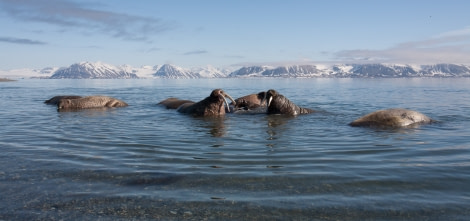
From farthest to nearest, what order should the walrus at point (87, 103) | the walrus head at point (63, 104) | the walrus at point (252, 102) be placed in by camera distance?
the walrus at point (87, 103), the walrus head at point (63, 104), the walrus at point (252, 102)

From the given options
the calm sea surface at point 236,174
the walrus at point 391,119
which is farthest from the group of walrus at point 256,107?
the calm sea surface at point 236,174

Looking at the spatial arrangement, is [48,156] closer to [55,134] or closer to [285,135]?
[55,134]

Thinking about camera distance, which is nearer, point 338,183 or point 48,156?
point 338,183

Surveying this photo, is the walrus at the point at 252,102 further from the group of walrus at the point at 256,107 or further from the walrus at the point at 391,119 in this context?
the walrus at the point at 391,119

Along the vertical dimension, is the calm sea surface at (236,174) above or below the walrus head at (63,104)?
below

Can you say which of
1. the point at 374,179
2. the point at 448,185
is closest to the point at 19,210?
the point at 374,179

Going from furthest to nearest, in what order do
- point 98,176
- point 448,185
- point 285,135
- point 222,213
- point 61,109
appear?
point 61,109
point 285,135
point 98,176
point 448,185
point 222,213

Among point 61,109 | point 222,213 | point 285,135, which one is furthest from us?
point 61,109

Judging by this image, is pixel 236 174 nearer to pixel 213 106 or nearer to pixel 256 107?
pixel 213 106

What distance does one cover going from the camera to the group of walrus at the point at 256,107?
40.3 feet

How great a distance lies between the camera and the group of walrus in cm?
1227

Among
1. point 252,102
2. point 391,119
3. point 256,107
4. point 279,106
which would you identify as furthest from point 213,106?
point 391,119

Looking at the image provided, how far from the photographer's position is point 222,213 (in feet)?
15.9

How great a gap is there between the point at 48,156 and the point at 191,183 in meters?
3.80
